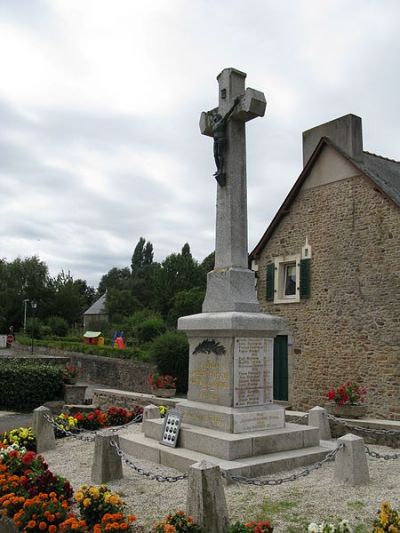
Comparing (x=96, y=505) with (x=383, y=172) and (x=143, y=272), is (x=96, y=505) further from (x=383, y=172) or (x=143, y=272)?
(x=143, y=272)

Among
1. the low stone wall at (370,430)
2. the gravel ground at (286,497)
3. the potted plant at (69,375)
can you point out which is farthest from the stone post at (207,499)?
the potted plant at (69,375)

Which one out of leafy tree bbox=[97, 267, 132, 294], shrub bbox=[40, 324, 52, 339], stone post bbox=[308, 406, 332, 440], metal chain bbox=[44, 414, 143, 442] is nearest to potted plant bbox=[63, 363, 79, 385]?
metal chain bbox=[44, 414, 143, 442]

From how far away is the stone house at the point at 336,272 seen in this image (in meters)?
13.1

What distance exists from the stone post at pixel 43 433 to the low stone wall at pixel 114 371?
949 centimetres

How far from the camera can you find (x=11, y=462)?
20.0 feet

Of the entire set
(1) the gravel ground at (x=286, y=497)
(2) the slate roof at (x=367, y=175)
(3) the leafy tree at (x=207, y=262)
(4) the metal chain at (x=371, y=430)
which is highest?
(3) the leafy tree at (x=207, y=262)

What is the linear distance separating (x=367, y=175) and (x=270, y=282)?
4.69 meters

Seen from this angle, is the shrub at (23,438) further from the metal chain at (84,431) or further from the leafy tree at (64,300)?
the leafy tree at (64,300)

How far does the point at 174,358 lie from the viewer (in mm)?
17594

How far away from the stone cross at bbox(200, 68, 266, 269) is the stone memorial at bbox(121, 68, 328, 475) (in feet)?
0.05

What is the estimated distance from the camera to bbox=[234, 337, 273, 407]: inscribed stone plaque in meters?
6.76

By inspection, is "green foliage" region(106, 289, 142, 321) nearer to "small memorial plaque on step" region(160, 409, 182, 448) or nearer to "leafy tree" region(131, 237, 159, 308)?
"leafy tree" region(131, 237, 159, 308)

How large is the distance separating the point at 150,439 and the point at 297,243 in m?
9.93

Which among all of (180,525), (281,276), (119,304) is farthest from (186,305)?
(180,525)
